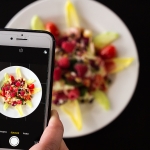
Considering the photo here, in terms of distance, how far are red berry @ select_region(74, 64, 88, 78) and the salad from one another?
461mm

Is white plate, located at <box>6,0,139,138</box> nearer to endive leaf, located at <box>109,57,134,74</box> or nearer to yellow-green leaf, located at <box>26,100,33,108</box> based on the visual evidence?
endive leaf, located at <box>109,57,134,74</box>

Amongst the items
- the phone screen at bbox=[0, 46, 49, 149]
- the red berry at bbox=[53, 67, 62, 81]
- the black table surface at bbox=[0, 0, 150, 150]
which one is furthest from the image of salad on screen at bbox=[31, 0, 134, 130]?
the phone screen at bbox=[0, 46, 49, 149]

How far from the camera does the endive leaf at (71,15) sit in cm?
115

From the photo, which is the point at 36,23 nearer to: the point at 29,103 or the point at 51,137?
the point at 29,103

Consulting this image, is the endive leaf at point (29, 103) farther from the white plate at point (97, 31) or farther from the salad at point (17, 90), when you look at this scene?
the white plate at point (97, 31)

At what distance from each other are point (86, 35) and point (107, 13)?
4.8 inches

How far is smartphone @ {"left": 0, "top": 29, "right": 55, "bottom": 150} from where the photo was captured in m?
0.74

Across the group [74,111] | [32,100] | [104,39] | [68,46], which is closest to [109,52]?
[104,39]

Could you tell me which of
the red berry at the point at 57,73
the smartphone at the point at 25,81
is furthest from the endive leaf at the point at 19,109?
the red berry at the point at 57,73

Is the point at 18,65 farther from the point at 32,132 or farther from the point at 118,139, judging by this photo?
the point at 118,139

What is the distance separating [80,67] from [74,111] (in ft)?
0.59

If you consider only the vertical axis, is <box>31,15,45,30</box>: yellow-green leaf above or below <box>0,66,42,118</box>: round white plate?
above

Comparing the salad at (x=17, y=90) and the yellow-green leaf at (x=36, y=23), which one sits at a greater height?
the yellow-green leaf at (x=36, y=23)

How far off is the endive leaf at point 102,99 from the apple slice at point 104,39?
19cm
